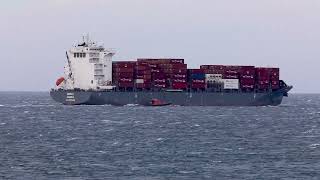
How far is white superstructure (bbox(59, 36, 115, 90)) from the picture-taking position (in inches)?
5084

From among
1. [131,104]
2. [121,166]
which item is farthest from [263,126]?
[131,104]

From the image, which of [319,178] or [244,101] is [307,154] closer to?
[319,178]

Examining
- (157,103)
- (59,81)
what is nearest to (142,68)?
(157,103)

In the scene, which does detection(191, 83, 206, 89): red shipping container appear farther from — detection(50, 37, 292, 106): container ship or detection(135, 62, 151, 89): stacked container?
Answer: detection(135, 62, 151, 89): stacked container

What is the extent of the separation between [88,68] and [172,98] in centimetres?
1480

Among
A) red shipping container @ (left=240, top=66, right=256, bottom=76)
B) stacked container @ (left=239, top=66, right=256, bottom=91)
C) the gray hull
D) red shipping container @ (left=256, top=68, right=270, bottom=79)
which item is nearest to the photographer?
the gray hull

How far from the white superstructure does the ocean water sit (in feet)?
144

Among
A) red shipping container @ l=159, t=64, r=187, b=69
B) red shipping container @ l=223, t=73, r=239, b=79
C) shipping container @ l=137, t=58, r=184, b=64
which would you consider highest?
shipping container @ l=137, t=58, r=184, b=64

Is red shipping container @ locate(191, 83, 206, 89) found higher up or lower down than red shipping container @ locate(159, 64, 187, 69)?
lower down

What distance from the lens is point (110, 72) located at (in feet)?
431

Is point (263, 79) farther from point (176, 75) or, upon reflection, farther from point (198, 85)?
point (176, 75)

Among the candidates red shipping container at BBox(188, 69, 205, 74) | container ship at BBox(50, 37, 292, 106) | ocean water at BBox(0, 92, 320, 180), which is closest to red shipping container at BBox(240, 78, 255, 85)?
container ship at BBox(50, 37, 292, 106)

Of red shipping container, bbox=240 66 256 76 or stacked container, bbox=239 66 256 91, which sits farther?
red shipping container, bbox=240 66 256 76

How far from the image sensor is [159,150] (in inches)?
2131
